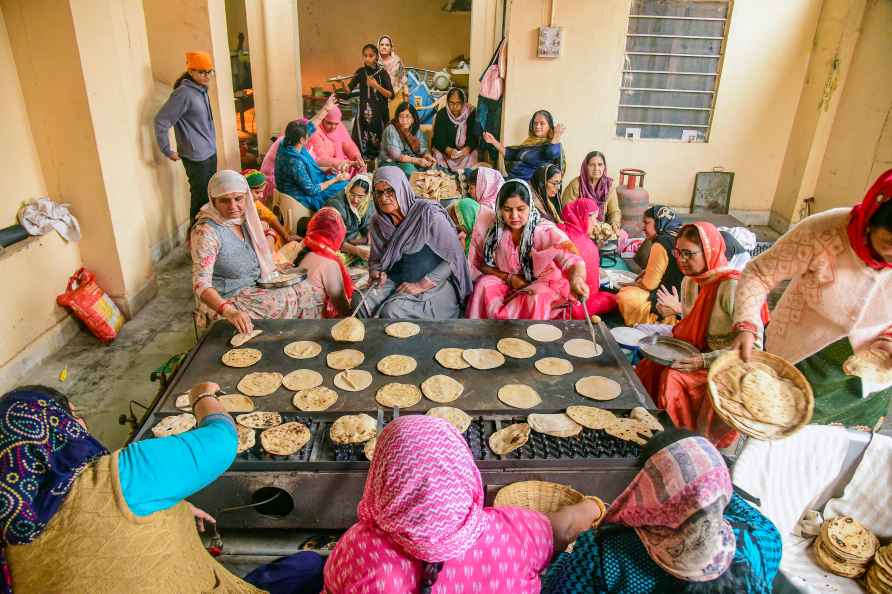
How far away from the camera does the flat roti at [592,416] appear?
7.36 feet

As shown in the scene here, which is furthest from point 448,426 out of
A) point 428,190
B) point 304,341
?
point 428,190

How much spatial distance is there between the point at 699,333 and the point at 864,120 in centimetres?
463

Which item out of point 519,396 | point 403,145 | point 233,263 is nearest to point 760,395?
point 519,396

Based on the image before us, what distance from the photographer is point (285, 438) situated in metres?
2.18

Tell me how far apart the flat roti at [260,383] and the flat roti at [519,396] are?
101cm

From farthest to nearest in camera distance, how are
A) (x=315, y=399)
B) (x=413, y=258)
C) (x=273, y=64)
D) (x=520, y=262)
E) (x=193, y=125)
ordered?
(x=273, y=64) < (x=193, y=125) < (x=413, y=258) < (x=520, y=262) < (x=315, y=399)

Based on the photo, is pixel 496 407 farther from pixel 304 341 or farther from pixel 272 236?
pixel 272 236

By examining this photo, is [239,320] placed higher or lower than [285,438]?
higher

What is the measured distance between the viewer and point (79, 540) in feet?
4.01

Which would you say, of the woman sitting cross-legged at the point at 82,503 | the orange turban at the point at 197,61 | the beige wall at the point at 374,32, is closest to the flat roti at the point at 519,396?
the woman sitting cross-legged at the point at 82,503

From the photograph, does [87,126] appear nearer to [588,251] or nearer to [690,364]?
[588,251]

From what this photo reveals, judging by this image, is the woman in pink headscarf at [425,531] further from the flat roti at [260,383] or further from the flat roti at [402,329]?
the flat roti at [402,329]

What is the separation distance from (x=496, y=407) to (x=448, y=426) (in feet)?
3.19

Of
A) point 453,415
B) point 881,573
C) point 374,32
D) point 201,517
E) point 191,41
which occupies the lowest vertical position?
point 881,573
